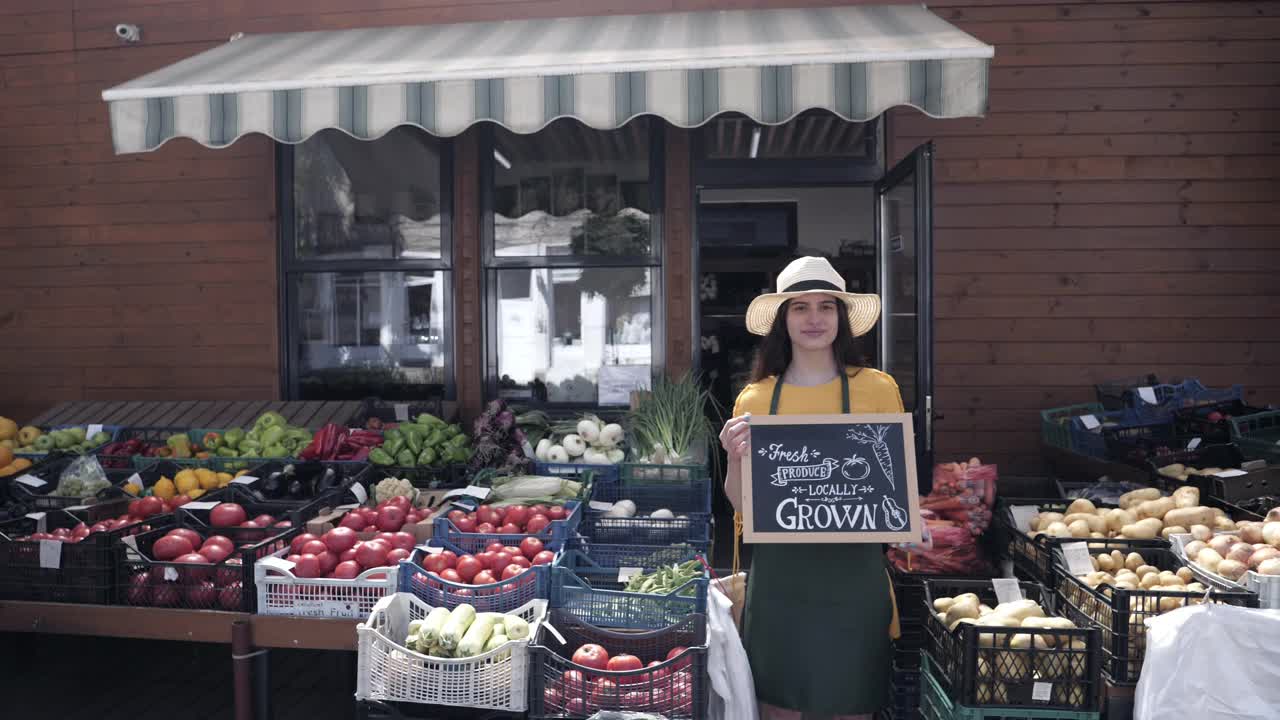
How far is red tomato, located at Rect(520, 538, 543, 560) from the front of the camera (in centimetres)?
333

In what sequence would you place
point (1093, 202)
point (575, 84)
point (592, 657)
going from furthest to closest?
point (1093, 202) < point (575, 84) < point (592, 657)

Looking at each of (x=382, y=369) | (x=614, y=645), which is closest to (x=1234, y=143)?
(x=614, y=645)

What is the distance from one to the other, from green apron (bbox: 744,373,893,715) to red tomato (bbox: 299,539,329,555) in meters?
1.81

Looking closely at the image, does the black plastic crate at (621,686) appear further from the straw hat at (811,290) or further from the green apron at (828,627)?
the straw hat at (811,290)

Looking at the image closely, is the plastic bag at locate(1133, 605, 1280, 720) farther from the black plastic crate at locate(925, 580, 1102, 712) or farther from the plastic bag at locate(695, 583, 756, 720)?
the plastic bag at locate(695, 583, 756, 720)

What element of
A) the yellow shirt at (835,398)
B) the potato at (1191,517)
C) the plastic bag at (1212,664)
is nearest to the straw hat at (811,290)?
the yellow shirt at (835,398)

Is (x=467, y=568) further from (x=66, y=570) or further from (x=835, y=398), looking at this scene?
(x=66, y=570)

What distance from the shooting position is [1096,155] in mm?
5367

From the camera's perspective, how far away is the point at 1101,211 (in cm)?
538

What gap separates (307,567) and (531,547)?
853 millimetres

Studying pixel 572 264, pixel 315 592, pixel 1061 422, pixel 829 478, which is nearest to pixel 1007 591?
pixel 829 478

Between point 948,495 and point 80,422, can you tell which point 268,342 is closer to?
point 80,422

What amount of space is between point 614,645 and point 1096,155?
453 cm

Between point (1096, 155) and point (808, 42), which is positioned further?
point (1096, 155)
